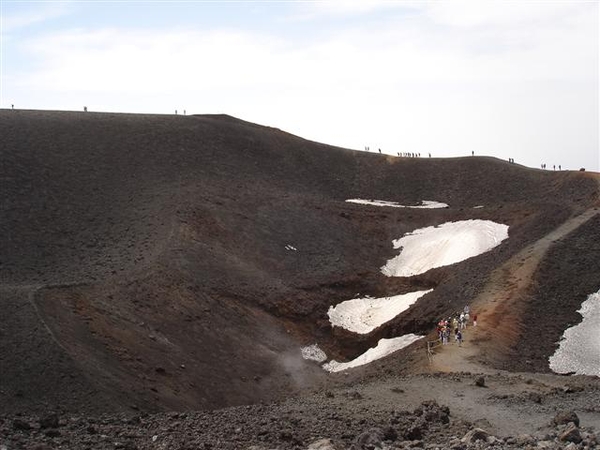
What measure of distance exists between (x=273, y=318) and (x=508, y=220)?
16134 mm

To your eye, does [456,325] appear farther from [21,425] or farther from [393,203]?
[393,203]

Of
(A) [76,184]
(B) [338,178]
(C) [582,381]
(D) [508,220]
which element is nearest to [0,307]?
(C) [582,381]

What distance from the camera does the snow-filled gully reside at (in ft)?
137

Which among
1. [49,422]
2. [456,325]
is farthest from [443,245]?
[49,422]

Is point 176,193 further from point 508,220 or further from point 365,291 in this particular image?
point 508,220

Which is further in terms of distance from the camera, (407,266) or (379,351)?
(407,266)

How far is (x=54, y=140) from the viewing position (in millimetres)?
57688

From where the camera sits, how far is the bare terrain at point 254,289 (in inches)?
989

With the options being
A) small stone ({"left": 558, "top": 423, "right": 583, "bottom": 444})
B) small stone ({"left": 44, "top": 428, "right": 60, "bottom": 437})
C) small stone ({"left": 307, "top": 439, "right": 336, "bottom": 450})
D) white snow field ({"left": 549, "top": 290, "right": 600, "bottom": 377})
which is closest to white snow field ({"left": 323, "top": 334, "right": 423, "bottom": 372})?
white snow field ({"left": 549, "top": 290, "right": 600, "bottom": 377})

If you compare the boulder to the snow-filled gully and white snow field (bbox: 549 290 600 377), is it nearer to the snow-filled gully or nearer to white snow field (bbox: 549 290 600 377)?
white snow field (bbox: 549 290 600 377)

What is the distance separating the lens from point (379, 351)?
4078 cm

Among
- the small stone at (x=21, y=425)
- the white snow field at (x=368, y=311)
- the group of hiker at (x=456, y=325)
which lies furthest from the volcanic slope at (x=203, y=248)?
the small stone at (x=21, y=425)

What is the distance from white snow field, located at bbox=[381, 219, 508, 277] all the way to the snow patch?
30.2 feet

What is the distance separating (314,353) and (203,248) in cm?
832
